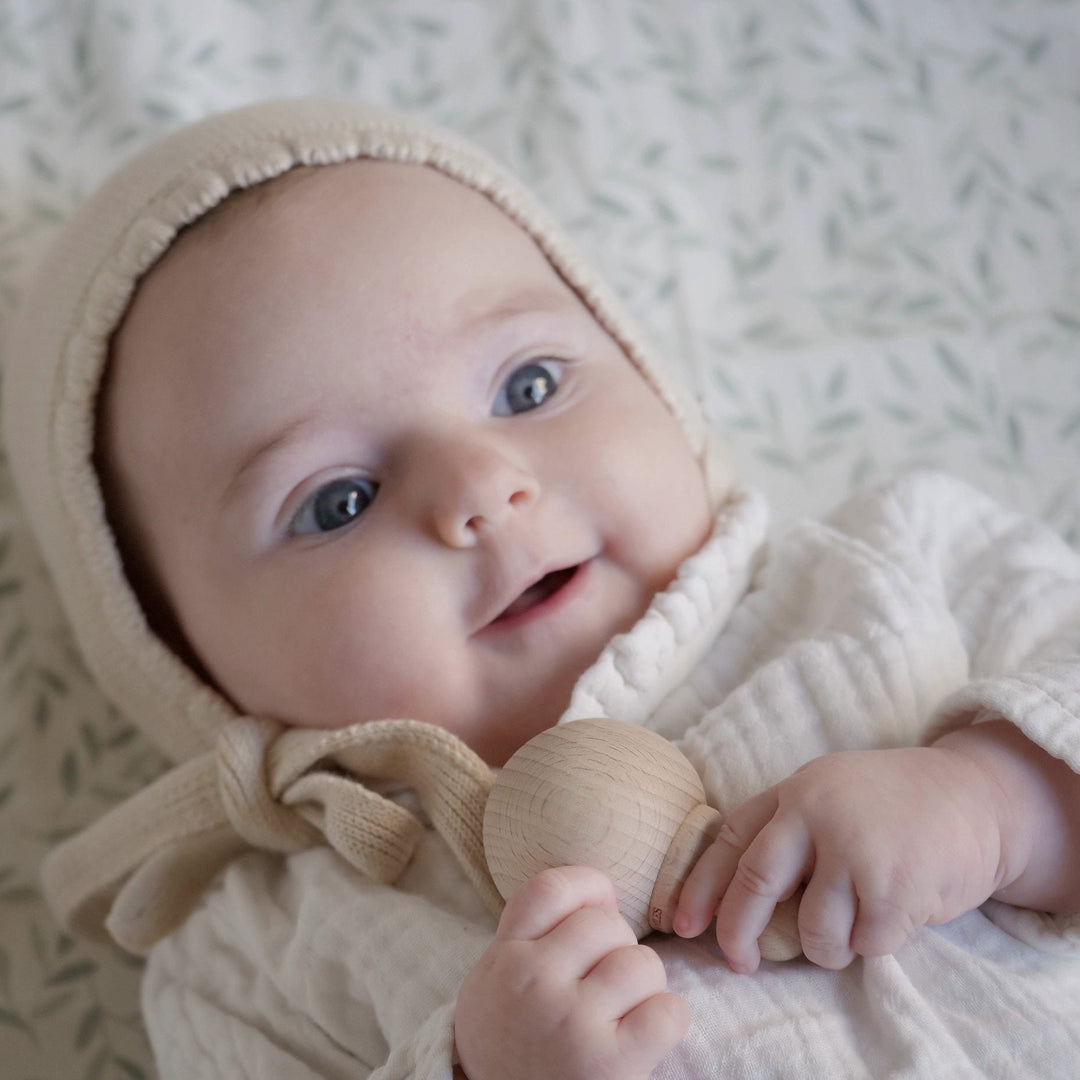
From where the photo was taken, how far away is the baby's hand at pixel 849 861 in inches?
34.0

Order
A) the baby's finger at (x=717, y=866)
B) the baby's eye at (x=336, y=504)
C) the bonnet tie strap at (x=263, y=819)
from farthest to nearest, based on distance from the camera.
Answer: the baby's eye at (x=336, y=504) < the bonnet tie strap at (x=263, y=819) < the baby's finger at (x=717, y=866)

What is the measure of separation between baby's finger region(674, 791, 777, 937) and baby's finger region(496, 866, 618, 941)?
86 mm

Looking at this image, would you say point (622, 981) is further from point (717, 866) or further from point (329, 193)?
point (329, 193)

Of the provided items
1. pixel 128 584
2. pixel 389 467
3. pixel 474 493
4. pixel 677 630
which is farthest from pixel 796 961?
pixel 128 584

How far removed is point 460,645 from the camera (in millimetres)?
1117

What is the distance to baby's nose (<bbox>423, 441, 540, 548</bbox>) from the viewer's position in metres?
1.08

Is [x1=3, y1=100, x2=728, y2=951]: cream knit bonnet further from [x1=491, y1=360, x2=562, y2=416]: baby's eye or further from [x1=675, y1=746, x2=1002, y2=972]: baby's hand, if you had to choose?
[x1=675, y1=746, x2=1002, y2=972]: baby's hand

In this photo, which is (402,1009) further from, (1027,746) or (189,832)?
(1027,746)

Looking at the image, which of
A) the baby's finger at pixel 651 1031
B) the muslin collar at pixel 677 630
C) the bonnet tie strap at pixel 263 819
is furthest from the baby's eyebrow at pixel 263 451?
the baby's finger at pixel 651 1031

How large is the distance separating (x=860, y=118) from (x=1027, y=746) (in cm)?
120

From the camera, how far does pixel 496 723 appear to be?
3.72 ft

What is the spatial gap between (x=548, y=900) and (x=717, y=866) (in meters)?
0.15

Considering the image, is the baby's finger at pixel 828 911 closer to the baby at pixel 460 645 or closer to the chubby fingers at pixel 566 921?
the baby at pixel 460 645

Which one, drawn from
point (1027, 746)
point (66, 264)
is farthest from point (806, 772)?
point (66, 264)
